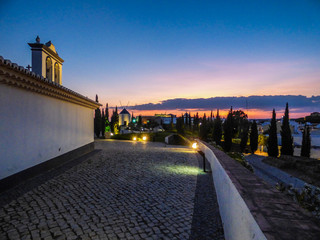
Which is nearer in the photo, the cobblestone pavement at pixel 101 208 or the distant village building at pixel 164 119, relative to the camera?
the cobblestone pavement at pixel 101 208

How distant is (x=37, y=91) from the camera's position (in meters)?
7.52

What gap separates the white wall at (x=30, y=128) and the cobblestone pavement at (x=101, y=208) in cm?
105

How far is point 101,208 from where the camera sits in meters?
4.75

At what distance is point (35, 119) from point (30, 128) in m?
0.49

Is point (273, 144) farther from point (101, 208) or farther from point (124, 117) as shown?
point (124, 117)

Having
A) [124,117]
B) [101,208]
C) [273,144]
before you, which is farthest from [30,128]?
[124,117]

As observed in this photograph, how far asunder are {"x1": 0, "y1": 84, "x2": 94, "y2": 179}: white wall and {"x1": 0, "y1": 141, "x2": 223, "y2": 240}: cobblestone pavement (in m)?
1.05

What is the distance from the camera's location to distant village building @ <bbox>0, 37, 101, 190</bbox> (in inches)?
233

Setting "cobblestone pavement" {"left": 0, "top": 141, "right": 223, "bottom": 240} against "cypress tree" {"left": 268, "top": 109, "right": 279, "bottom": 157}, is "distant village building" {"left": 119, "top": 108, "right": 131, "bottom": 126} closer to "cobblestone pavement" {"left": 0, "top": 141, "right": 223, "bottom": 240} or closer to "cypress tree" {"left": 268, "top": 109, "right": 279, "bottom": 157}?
"cypress tree" {"left": 268, "top": 109, "right": 279, "bottom": 157}

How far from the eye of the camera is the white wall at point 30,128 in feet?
19.6

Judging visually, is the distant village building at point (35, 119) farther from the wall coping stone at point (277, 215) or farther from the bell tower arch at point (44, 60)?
the wall coping stone at point (277, 215)

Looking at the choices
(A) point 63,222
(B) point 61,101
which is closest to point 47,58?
(B) point 61,101

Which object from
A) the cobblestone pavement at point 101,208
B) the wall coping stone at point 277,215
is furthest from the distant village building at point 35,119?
the wall coping stone at point 277,215

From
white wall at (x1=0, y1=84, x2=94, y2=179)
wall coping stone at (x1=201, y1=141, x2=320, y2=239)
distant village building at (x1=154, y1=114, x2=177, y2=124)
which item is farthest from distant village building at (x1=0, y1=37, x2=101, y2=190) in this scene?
distant village building at (x1=154, y1=114, x2=177, y2=124)
